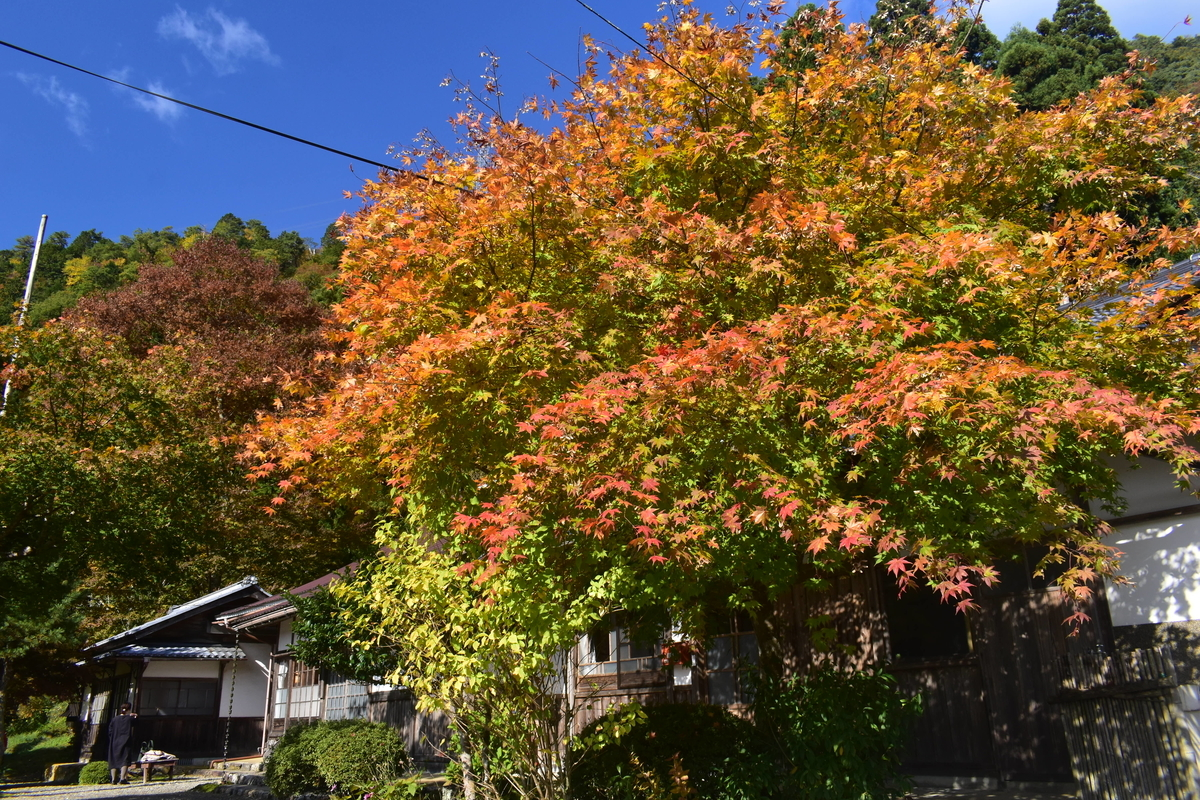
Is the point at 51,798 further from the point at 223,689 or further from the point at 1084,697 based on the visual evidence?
the point at 1084,697

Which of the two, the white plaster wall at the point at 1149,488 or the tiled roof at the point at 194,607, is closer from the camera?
the white plaster wall at the point at 1149,488

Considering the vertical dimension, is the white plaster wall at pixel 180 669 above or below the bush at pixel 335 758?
above

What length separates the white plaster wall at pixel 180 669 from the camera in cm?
2619

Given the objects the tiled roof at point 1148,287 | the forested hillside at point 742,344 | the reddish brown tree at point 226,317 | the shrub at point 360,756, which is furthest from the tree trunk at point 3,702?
the tiled roof at point 1148,287

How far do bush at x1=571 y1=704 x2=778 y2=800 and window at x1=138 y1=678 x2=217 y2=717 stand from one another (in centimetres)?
2336

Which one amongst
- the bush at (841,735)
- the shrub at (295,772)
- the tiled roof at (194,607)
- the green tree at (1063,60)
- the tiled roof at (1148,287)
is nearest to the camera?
the tiled roof at (1148,287)

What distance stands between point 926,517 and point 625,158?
4625mm

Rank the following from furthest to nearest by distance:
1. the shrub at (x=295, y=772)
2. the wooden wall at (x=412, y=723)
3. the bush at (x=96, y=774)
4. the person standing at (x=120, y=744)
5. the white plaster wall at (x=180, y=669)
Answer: the white plaster wall at (x=180, y=669), the bush at (x=96, y=774), the person standing at (x=120, y=744), the wooden wall at (x=412, y=723), the shrub at (x=295, y=772)

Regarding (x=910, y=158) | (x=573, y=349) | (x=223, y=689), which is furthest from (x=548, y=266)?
(x=223, y=689)

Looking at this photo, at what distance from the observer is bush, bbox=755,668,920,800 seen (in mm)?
7164

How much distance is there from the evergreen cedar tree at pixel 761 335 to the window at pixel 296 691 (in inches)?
541

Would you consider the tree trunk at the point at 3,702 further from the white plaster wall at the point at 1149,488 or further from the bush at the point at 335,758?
the white plaster wall at the point at 1149,488

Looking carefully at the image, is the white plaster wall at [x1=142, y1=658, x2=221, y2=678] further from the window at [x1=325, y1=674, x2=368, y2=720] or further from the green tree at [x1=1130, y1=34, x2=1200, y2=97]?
the green tree at [x1=1130, y1=34, x2=1200, y2=97]

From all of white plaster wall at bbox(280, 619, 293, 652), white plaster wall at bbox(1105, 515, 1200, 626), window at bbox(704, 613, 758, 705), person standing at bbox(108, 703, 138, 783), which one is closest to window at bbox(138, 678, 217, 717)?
person standing at bbox(108, 703, 138, 783)
